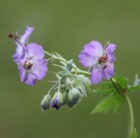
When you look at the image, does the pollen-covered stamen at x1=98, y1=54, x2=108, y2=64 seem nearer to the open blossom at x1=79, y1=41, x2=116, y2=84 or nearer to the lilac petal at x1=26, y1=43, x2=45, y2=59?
the open blossom at x1=79, y1=41, x2=116, y2=84

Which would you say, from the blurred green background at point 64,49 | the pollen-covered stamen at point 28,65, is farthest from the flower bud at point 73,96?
the blurred green background at point 64,49

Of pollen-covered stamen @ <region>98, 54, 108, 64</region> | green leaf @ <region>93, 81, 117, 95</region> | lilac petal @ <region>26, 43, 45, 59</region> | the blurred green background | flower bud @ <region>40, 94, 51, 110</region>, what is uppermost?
the blurred green background

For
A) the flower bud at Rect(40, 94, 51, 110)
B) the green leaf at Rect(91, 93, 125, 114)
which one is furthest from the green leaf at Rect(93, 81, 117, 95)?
the flower bud at Rect(40, 94, 51, 110)

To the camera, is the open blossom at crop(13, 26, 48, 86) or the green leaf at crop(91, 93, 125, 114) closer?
the open blossom at crop(13, 26, 48, 86)

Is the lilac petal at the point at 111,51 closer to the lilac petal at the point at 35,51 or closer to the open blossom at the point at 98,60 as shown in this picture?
the open blossom at the point at 98,60

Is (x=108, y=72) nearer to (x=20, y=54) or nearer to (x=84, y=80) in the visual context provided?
(x=84, y=80)

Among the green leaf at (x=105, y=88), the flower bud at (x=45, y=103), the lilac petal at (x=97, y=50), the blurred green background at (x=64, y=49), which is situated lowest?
the flower bud at (x=45, y=103)

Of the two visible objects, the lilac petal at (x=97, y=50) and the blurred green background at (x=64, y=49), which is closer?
the lilac petal at (x=97, y=50)
